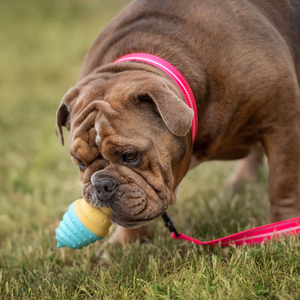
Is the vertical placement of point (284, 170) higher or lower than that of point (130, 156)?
lower

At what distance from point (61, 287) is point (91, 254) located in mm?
672

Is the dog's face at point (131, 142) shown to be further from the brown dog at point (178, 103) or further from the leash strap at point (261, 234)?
the leash strap at point (261, 234)

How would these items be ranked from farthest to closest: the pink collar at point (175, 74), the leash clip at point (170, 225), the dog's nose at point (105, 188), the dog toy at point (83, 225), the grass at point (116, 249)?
the leash clip at point (170, 225), the pink collar at point (175, 74), the dog toy at point (83, 225), the dog's nose at point (105, 188), the grass at point (116, 249)

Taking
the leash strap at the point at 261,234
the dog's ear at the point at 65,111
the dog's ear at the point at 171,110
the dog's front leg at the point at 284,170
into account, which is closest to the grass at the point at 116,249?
the leash strap at the point at 261,234

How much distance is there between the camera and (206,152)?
3.38m

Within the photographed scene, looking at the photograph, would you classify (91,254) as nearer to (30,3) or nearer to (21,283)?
(21,283)

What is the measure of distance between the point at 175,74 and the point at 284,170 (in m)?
1.06

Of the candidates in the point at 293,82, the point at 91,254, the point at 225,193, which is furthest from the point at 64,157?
the point at 293,82

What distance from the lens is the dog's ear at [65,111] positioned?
3092 millimetres

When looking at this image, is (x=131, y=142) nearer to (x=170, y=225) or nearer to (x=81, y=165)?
(x=81, y=165)

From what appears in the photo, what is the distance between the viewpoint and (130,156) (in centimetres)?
273

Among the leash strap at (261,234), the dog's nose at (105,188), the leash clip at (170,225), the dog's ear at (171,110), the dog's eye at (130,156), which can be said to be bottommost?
the leash strap at (261,234)

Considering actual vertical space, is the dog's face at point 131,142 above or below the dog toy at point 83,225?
above

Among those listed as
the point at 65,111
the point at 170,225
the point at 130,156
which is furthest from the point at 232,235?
the point at 65,111
